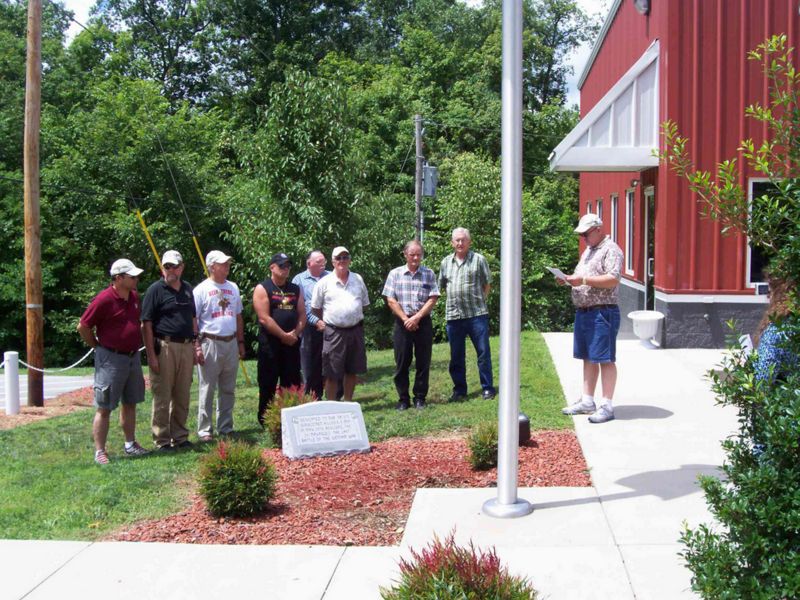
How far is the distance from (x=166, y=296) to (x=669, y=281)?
24.9 feet

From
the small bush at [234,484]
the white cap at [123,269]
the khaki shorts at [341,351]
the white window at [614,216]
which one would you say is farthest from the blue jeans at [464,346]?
the white window at [614,216]

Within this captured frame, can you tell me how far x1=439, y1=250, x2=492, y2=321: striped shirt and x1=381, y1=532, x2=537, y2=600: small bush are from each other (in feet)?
19.0

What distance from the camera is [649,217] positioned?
47.8ft

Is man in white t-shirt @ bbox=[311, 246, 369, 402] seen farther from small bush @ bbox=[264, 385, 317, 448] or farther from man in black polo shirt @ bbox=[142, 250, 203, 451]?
man in black polo shirt @ bbox=[142, 250, 203, 451]

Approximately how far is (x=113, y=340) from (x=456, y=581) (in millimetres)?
4928

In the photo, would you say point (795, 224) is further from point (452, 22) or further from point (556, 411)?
point (452, 22)

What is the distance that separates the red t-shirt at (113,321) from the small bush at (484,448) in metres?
3.16

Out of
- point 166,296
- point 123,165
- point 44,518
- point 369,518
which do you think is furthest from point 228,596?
point 123,165

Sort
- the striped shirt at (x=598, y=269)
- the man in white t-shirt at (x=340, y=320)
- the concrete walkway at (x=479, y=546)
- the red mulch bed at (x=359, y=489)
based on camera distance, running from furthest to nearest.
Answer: the man in white t-shirt at (x=340, y=320), the striped shirt at (x=598, y=269), the red mulch bed at (x=359, y=489), the concrete walkway at (x=479, y=546)

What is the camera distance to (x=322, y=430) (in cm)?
744

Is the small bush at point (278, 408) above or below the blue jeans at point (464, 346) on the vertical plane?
below

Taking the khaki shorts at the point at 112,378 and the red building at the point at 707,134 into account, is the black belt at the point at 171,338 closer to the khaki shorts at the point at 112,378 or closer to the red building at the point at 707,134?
the khaki shorts at the point at 112,378

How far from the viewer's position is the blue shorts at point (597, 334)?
25.3 feet

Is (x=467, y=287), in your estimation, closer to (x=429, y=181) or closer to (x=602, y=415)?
(x=602, y=415)
